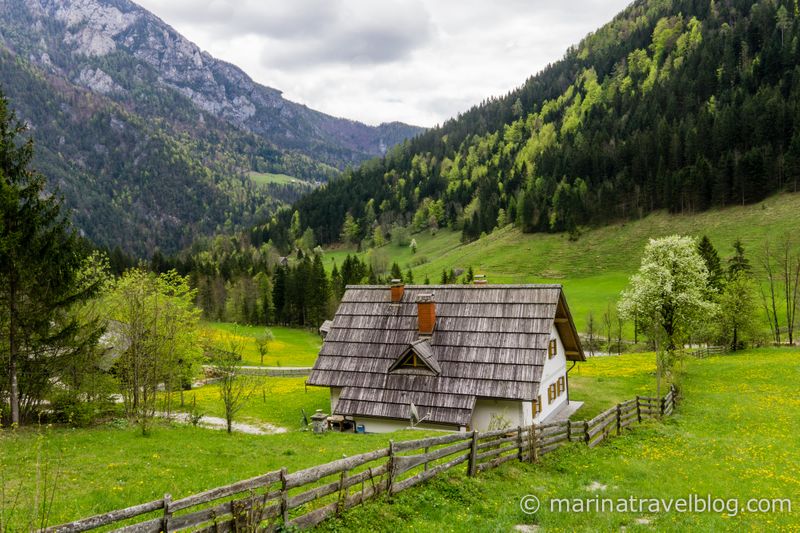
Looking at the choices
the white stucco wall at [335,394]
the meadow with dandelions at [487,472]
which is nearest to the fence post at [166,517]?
the meadow with dandelions at [487,472]

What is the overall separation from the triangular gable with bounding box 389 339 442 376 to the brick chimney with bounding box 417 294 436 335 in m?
0.92

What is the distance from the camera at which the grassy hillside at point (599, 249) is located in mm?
85750

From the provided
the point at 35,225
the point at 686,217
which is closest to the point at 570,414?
the point at 35,225

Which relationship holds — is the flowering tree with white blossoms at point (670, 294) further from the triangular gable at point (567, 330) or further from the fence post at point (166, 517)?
the fence post at point (166, 517)

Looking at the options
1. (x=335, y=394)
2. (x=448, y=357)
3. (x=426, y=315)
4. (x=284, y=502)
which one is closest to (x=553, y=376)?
(x=448, y=357)

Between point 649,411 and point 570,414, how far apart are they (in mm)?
5997

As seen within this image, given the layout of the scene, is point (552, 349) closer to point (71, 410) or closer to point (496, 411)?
point (496, 411)

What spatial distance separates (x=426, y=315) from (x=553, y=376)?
9399 millimetres

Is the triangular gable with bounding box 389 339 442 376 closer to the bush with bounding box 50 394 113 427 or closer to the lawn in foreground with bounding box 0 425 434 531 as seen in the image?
the lawn in foreground with bounding box 0 425 434 531

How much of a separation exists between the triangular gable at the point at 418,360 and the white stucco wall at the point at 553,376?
19.9 feet

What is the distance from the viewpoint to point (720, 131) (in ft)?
367

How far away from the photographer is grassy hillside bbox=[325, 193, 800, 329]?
281 feet

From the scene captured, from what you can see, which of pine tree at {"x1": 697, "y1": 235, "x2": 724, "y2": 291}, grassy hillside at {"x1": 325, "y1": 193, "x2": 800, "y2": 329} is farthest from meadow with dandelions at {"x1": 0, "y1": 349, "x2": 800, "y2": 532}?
grassy hillside at {"x1": 325, "y1": 193, "x2": 800, "y2": 329}

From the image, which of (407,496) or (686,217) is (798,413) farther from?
(686,217)
